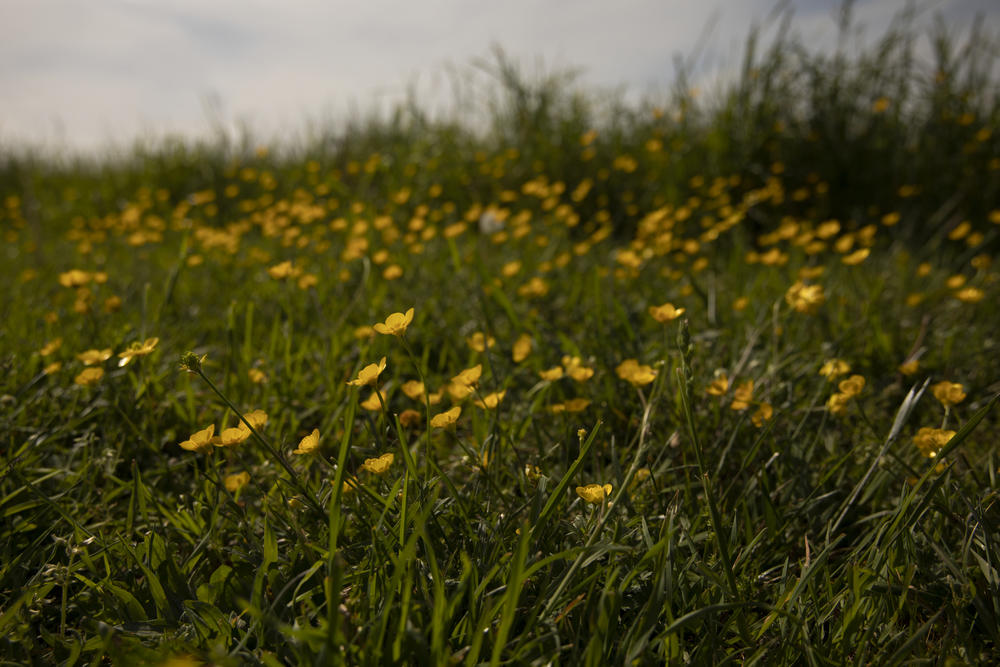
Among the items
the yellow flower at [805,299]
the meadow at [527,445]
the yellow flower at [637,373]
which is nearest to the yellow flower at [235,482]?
the meadow at [527,445]

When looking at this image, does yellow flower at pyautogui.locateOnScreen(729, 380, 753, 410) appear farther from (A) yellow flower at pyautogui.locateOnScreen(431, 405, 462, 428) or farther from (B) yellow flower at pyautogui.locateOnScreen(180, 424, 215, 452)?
(B) yellow flower at pyautogui.locateOnScreen(180, 424, 215, 452)

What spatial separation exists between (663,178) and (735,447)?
2936mm

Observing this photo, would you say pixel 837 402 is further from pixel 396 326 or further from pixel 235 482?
pixel 235 482

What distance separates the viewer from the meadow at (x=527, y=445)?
943mm

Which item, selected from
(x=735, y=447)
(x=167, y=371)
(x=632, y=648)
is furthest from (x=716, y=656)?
(x=167, y=371)

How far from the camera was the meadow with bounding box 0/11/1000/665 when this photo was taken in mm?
943

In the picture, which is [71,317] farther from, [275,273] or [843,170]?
[843,170]

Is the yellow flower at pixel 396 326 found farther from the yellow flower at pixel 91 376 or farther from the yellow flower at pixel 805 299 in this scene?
the yellow flower at pixel 805 299

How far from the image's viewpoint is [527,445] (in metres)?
1.60

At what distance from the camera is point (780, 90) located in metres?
4.17

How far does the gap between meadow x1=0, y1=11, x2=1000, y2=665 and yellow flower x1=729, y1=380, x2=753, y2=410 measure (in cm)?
2

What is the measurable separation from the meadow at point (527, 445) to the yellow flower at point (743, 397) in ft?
0.08

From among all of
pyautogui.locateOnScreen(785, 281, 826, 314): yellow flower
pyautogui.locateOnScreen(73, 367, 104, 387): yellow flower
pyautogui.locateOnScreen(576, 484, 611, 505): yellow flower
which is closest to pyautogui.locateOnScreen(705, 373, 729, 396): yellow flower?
pyautogui.locateOnScreen(785, 281, 826, 314): yellow flower

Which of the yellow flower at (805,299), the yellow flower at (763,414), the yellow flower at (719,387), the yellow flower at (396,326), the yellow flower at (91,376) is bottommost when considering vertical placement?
the yellow flower at (763,414)
